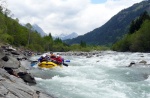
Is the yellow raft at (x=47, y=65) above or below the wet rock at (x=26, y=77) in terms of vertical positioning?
above

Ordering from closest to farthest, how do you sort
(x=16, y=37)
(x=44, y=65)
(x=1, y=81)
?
(x=1, y=81), (x=44, y=65), (x=16, y=37)

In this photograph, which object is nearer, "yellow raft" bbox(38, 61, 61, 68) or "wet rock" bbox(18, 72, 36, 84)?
"wet rock" bbox(18, 72, 36, 84)

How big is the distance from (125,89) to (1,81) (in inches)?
387

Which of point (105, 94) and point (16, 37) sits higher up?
point (16, 37)

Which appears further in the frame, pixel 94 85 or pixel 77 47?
pixel 77 47

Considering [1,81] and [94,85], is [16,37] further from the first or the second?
[1,81]

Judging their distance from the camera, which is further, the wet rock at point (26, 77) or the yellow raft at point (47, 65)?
the yellow raft at point (47, 65)

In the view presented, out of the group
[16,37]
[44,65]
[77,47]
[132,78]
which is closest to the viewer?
[132,78]

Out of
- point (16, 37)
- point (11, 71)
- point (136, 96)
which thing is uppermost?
point (16, 37)

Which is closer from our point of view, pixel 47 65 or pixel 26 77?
pixel 26 77

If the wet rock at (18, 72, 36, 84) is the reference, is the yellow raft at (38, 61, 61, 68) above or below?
above

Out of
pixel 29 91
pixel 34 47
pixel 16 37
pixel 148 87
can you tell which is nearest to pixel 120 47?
pixel 34 47

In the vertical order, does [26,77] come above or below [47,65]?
below

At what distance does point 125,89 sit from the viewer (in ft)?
64.7
